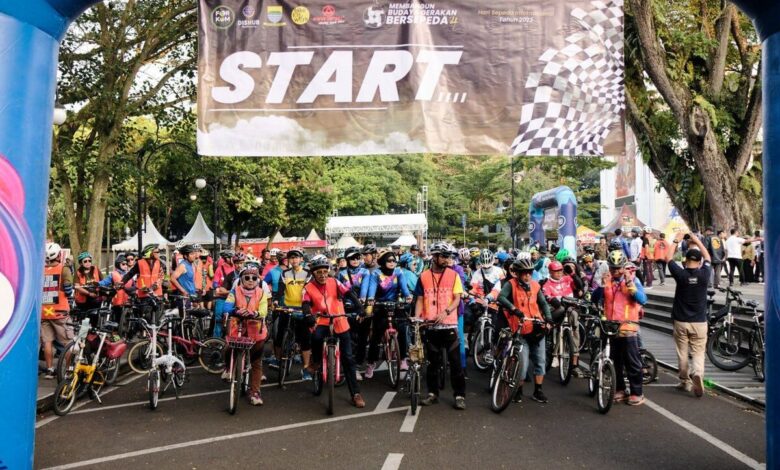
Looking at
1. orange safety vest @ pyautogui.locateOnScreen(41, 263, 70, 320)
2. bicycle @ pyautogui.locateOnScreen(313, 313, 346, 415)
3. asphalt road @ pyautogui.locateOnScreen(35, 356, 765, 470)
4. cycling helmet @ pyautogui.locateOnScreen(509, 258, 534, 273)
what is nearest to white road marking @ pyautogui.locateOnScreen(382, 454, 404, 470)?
asphalt road @ pyautogui.locateOnScreen(35, 356, 765, 470)

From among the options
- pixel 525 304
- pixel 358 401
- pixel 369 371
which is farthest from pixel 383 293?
pixel 525 304

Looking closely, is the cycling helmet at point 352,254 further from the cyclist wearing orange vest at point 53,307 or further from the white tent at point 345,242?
the white tent at point 345,242

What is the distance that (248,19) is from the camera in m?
5.82

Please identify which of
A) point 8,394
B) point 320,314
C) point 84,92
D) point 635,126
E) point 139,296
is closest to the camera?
point 8,394

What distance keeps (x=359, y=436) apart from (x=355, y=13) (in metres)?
4.16

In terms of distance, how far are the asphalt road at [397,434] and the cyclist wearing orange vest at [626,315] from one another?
0.35 m

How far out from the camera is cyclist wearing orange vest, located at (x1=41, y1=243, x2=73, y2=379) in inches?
393

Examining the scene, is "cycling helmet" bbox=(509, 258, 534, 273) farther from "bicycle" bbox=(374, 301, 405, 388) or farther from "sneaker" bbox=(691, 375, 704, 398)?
"sneaker" bbox=(691, 375, 704, 398)

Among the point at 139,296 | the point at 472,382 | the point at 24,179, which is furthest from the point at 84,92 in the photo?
the point at 24,179

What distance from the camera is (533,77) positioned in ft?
18.8

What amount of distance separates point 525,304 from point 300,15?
4834 mm

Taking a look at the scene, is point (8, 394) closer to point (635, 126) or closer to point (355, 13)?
point (355, 13)

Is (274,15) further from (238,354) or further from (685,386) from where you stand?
(685,386)

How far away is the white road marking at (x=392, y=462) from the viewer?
5.93 meters
